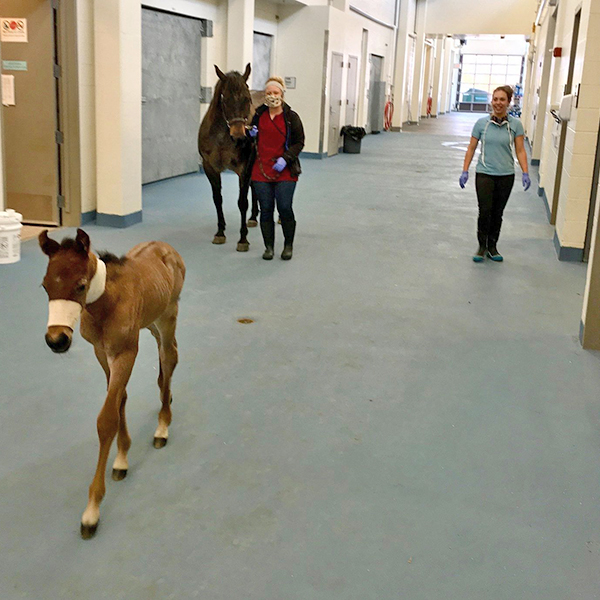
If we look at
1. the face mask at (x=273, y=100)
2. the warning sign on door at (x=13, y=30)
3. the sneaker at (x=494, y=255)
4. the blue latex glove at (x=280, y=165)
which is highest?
the warning sign on door at (x=13, y=30)

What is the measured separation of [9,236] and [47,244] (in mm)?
3708

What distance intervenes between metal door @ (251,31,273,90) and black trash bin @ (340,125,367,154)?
8.29 feet

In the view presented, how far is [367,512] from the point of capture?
2.54 meters

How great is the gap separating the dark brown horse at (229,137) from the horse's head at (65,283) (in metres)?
4.15

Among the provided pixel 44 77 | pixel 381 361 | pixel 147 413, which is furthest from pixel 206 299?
pixel 44 77

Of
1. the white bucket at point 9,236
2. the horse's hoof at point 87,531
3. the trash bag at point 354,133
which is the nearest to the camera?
the horse's hoof at point 87,531

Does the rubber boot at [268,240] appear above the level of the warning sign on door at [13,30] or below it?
below

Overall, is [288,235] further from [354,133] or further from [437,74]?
[437,74]

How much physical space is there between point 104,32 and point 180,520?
548 cm

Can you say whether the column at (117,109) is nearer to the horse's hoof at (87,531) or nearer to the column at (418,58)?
the horse's hoof at (87,531)

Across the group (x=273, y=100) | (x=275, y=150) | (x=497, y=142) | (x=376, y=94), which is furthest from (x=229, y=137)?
(x=376, y=94)

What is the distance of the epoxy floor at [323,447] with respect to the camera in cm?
221

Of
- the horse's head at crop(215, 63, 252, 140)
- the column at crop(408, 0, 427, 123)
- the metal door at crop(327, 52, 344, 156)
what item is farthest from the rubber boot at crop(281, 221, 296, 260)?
the column at crop(408, 0, 427, 123)

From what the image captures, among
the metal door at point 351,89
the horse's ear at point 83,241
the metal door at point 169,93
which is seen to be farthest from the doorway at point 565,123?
the metal door at point 351,89
